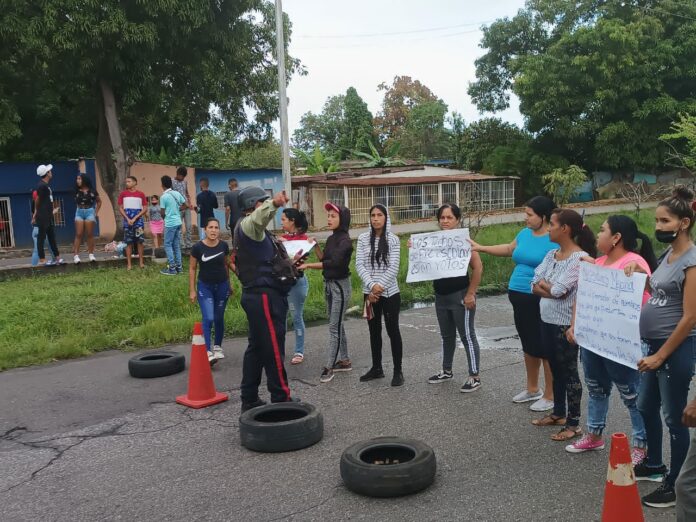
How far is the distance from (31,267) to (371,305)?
386 inches

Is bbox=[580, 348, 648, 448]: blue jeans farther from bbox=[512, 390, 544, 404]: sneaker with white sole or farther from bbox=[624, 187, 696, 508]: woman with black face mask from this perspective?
bbox=[512, 390, 544, 404]: sneaker with white sole

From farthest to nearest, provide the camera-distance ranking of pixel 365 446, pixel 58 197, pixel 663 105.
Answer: pixel 663 105
pixel 58 197
pixel 365 446

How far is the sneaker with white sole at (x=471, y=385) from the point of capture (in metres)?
6.78

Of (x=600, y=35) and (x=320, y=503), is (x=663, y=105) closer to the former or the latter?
(x=600, y=35)

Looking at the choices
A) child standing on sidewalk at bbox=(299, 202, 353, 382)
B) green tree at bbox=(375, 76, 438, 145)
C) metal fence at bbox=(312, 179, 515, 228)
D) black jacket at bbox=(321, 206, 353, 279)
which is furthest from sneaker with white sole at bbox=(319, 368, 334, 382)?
green tree at bbox=(375, 76, 438, 145)

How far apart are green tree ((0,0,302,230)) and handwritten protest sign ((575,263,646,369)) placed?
1587 centimetres

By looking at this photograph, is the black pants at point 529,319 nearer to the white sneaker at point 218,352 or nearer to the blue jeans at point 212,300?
the blue jeans at point 212,300

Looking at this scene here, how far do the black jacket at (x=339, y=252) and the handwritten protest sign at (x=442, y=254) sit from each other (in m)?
0.81

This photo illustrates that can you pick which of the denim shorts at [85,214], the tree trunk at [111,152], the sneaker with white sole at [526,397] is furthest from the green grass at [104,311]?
the tree trunk at [111,152]

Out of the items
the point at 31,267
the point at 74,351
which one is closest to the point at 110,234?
the point at 31,267

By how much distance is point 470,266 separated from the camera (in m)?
7.05

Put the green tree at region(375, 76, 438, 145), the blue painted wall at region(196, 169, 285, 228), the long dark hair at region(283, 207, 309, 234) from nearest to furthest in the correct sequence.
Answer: the long dark hair at region(283, 207, 309, 234), the blue painted wall at region(196, 169, 285, 228), the green tree at region(375, 76, 438, 145)

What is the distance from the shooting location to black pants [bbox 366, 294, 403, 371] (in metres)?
7.14

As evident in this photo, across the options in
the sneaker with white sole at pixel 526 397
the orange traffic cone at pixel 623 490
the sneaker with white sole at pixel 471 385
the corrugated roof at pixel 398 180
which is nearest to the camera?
the orange traffic cone at pixel 623 490
